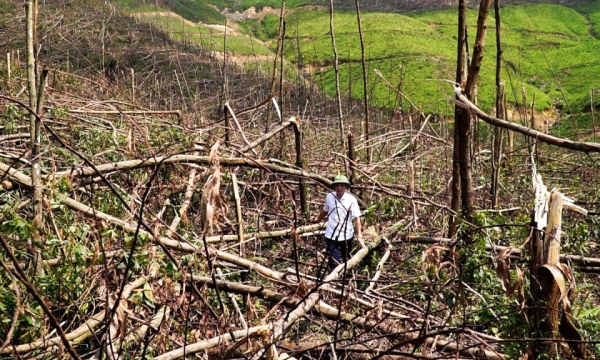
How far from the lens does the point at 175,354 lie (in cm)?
242

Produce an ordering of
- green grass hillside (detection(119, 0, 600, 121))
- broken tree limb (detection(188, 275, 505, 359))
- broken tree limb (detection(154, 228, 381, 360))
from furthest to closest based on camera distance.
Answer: green grass hillside (detection(119, 0, 600, 121))
broken tree limb (detection(188, 275, 505, 359))
broken tree limb (detection(154, 228, 381, 360))

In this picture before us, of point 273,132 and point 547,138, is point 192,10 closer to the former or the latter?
point 273,132

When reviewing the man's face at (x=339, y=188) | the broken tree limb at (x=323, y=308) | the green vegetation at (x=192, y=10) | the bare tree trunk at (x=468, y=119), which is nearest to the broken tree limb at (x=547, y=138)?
the bare tree trunk at (x=468, y=119)

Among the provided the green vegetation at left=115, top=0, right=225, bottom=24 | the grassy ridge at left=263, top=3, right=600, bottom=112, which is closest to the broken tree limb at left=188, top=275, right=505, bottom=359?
the grassy ridge at left=263, top=3, right=600, bottom=112

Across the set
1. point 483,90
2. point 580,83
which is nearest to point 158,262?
point 483,90

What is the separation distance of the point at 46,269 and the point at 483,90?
3060 cm

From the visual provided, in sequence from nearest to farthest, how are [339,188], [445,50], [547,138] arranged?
[547,138] → [339,188] → [445,50]

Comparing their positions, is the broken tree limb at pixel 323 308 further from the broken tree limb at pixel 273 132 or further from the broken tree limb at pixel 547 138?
the broken tree limb at pixel 273 132

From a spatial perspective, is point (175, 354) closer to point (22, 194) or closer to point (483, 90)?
point (22, 194)

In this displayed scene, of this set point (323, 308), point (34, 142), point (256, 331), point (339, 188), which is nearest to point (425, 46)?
point (339, 188)

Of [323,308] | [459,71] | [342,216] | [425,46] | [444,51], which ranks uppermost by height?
[425,46]

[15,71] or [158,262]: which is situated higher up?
[15,71]

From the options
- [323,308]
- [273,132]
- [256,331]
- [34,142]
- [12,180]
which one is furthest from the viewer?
[273,132]

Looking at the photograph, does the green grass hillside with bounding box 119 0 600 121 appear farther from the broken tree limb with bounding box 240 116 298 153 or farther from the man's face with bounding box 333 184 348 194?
the man's face with bounding box 333 184 348 194
